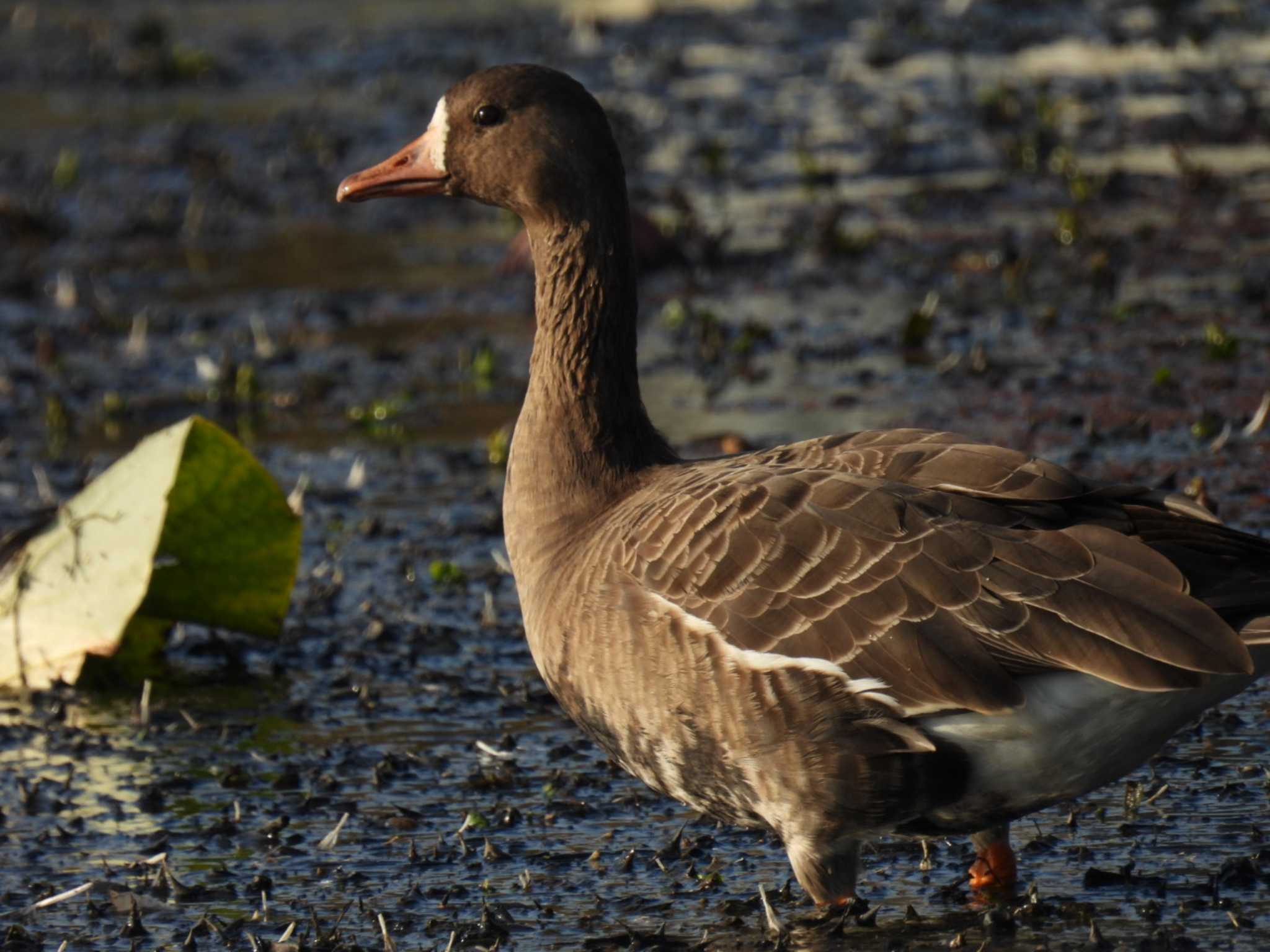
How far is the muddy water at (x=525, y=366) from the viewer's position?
545 cm

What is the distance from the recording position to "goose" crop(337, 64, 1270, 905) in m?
4.65

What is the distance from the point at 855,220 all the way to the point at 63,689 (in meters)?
7.80

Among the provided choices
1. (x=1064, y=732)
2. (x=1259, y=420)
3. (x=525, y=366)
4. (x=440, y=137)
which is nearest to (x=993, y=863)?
(x=1064, y=732)

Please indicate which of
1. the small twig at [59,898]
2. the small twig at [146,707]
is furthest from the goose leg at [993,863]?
the small twig at [146,707]

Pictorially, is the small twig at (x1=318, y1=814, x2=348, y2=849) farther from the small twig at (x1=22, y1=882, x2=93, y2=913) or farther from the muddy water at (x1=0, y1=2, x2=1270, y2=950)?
the small twig at (x1=22, y1=882, x2=93, y2=913)

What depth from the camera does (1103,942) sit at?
475 cm

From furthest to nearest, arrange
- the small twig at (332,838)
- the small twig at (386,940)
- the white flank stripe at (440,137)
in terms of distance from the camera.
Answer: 1. the white flank stripe at (440,137)
2. the small twig at (332,838)
3. the small twig at (386,940)

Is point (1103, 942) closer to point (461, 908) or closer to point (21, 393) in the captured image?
point (461, 908)

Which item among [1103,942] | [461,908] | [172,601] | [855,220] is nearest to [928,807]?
[1103,942]

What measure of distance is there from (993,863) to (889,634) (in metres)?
0.80

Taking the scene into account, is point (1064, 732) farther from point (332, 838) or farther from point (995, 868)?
point (332, 838)

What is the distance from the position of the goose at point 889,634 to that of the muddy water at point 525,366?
390 millimetres

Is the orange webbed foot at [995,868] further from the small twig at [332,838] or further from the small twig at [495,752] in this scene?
the small twig at [332,838]

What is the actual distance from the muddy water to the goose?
390 millimetres
